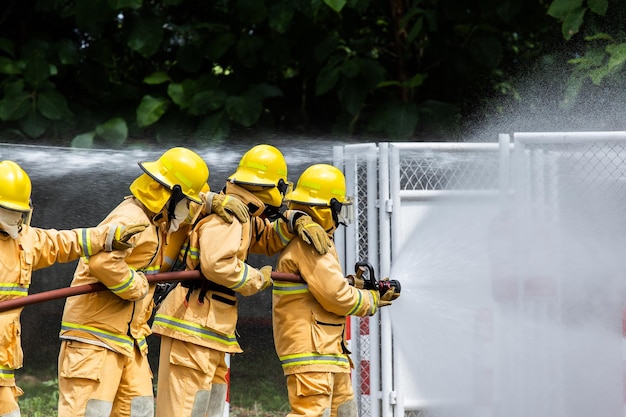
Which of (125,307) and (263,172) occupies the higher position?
(263,172)

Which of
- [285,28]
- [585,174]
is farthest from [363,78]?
[585,174]

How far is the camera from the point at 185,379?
5016 millimetres

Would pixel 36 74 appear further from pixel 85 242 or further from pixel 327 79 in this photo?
pixel 85 242

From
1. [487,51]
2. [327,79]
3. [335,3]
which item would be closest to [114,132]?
[327,79]

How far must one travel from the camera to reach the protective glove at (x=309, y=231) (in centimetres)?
507

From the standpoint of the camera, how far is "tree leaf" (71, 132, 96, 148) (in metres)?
8.22

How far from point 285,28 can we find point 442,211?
3115 millimetres

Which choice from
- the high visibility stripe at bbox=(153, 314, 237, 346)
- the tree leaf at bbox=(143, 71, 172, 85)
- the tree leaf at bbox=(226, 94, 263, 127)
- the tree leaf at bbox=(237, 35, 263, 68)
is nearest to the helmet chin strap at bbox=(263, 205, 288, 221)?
the high visibility stripe at bbox=(153, 314, 237, 346)

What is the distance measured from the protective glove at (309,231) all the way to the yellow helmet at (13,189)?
1285 mm

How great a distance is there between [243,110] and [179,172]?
11.8 feet

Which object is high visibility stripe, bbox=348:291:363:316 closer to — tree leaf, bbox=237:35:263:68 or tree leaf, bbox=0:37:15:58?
tree leaf, bbox=237:35:263:68

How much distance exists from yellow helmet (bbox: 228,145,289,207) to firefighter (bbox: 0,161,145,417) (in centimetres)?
71

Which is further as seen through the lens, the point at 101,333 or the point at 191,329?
the point at 191,329

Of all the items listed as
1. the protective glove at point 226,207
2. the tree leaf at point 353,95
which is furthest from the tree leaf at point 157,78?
the protective glove at point 226,207
